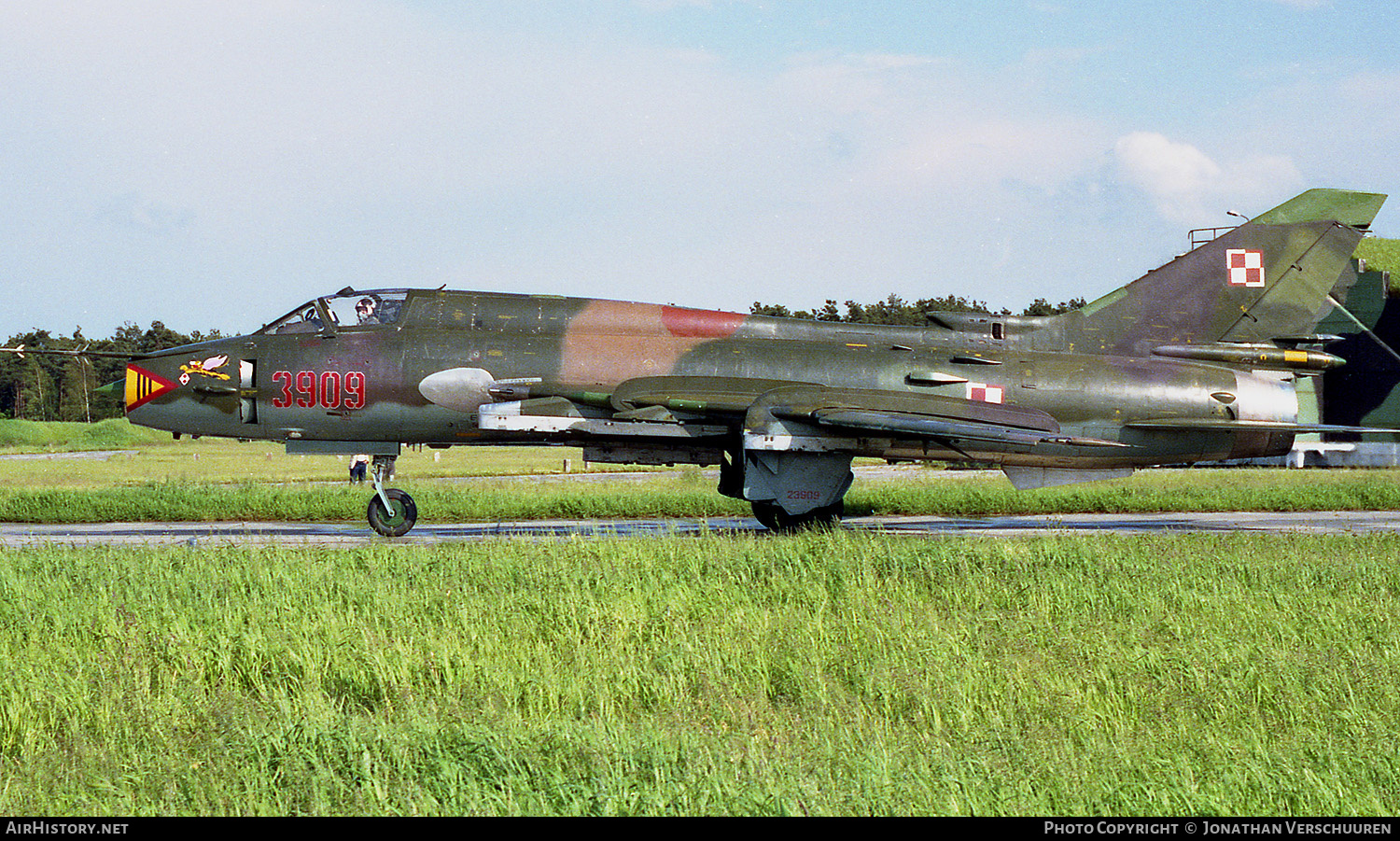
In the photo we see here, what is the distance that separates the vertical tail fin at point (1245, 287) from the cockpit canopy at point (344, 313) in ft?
32.5

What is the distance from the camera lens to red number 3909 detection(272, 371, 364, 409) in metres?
15.0

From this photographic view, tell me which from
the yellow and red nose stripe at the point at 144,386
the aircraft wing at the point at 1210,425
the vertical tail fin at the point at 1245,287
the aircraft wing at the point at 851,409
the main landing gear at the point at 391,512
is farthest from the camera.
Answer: the vertical tail fin at the point at 1245,287

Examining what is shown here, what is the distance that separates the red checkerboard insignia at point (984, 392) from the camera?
15555 millimetres

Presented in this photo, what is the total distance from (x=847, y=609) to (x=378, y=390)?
Result: 895cm

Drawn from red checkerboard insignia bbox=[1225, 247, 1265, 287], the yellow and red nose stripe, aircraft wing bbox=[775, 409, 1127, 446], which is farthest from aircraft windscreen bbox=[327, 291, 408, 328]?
red checkerboard insignia bbox=[1225, 247, 1265, 287]

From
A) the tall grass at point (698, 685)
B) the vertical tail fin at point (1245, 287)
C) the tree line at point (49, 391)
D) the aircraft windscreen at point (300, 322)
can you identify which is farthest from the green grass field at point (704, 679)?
the tree line at point (49, 391)

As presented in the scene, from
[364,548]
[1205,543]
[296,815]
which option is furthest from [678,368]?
[296,815]

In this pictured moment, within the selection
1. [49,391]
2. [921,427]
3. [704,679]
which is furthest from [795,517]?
[49,391]

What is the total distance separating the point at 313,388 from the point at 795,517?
674 centimetres

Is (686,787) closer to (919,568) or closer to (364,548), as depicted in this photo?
(919,568)

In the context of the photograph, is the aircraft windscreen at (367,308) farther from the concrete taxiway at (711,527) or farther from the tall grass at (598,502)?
the tall grass at (598,502)

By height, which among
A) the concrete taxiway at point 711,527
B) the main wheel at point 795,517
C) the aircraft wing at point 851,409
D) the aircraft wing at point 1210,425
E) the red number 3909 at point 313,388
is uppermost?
the red number 3909 at point 313,388

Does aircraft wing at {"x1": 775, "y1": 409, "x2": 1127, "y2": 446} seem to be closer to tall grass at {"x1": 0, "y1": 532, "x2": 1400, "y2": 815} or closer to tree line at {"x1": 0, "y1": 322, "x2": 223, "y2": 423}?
tall grass at {"x1": 0, "y1": 532, "x2": 1400, "y2": 815}

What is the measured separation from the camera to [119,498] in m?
20.6
